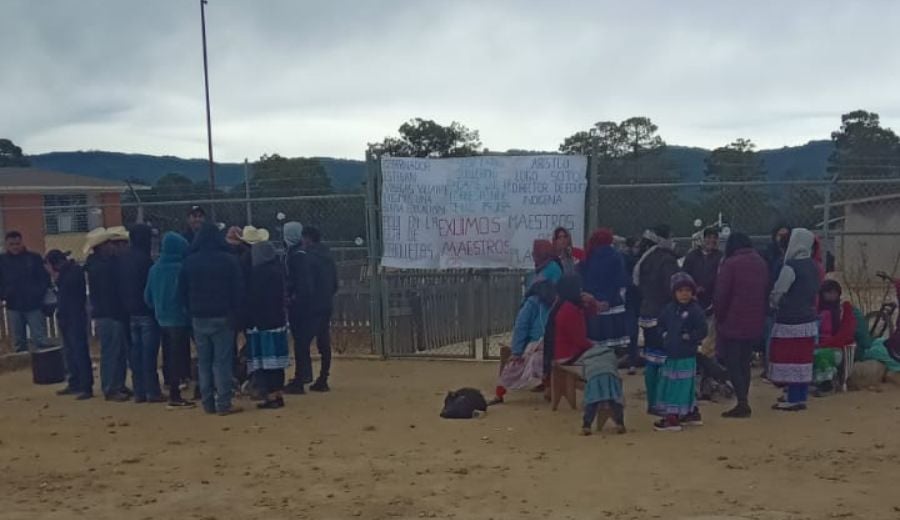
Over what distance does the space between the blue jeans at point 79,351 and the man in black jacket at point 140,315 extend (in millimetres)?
754

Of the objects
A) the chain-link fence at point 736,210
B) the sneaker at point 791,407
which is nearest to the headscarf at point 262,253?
the chain-link fence at point 736,210

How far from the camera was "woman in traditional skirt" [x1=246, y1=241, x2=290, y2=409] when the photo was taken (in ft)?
32.5

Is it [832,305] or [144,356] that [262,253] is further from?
[832,305]

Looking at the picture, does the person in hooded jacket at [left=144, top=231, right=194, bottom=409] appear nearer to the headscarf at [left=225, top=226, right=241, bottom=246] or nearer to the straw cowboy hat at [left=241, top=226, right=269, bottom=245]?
the headscarf at [left=225, top=226, right=241, bottom=246]

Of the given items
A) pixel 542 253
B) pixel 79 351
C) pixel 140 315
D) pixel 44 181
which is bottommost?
pixel 79 351

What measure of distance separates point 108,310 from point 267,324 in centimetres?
185

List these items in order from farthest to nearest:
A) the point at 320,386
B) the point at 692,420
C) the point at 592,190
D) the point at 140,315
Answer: the point at 592,190 < the point at 320,386 < the point at 140,315 < the point at 692,420

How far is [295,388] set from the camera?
1070 centimetres

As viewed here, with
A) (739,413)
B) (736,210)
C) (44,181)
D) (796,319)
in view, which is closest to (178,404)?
(739,413)

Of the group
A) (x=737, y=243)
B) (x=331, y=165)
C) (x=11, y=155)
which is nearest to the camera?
(x=737, y=243)

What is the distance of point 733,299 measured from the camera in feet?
29.2

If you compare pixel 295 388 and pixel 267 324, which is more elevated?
pixel 267 324

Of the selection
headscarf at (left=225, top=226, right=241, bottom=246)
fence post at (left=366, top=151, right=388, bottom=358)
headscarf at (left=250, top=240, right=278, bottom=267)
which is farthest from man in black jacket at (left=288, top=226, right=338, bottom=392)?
fence post at (left=366, top=151, right=388, bottom=358)

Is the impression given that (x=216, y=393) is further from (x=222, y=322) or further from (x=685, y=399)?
(x=685, y=399)
